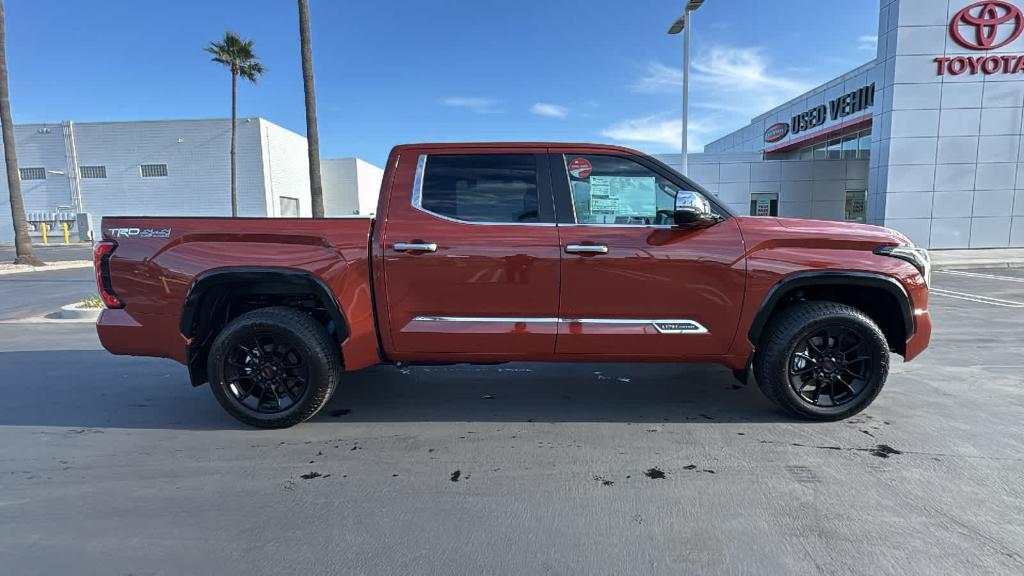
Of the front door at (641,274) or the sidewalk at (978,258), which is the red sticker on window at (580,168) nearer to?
the front door at (641,274)

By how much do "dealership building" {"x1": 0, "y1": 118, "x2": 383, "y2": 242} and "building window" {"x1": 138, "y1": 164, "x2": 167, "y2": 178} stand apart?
0.18 feet

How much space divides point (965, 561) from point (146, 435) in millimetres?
4706

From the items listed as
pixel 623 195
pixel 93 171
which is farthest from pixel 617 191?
pixel 93 171

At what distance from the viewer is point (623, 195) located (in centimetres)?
357

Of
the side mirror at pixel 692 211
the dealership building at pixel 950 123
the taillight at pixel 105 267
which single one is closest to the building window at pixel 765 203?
the dealership building at pixel 950 123

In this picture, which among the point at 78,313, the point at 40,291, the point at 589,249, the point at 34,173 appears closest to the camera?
the point at 589,249

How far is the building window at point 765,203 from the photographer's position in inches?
854

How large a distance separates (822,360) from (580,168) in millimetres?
2163

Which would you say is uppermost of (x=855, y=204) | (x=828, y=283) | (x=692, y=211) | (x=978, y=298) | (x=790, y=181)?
(x=790, y=181)

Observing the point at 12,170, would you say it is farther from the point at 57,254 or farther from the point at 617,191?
the point at 617,191

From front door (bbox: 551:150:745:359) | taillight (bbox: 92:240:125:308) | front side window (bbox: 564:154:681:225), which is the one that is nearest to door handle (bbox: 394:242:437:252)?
front door (bbox: 551:150:745:359)

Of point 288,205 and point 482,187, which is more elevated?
point 288,205

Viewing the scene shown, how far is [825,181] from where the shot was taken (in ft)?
70.6

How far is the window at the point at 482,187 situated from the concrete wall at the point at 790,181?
19.4 m
